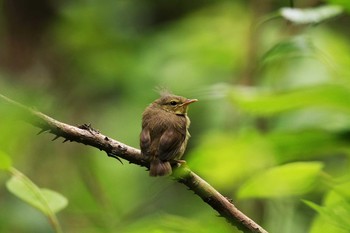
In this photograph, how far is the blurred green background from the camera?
1565 mm

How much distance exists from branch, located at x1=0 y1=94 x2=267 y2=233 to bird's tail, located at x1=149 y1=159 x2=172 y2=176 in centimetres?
26

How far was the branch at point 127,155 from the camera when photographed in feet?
5.04

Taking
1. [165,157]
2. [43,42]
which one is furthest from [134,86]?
[165,157]

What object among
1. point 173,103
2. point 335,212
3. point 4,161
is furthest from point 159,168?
point 173,103

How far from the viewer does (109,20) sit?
7.24 metres

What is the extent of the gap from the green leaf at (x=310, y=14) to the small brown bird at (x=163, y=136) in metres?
0.56

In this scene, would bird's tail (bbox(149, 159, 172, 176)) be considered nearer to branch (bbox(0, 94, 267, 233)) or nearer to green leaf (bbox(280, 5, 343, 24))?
branch (bbox(0, 94, 267, 233))

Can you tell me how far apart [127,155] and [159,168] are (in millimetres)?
390

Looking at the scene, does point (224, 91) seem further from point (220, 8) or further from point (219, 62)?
point (220, 8)

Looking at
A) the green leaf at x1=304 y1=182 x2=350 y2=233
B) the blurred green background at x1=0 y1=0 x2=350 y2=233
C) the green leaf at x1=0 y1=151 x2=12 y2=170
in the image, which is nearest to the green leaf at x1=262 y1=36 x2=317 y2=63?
the blurred green background at x1=0 y1=0 x2=350 y2=233

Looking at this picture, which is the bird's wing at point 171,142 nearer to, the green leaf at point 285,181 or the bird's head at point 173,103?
the bird's head at point 173,103

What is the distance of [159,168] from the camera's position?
2.17 m

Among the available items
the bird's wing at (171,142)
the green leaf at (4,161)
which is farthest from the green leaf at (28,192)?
the bird's wing at (171,142)

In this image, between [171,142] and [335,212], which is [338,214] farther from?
[171,142]
